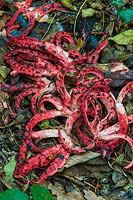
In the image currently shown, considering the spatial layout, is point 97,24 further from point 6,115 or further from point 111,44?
point 6,115

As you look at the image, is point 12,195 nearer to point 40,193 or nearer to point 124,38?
point 40,193

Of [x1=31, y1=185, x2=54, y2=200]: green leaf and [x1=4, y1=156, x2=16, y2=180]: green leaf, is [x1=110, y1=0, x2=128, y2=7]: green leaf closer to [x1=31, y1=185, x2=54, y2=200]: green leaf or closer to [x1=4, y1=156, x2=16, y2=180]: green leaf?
[x1=4, y1=156, x2=16, y2=180]: green leaf

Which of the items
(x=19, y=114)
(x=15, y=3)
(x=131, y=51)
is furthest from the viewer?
(x=15, y=3)

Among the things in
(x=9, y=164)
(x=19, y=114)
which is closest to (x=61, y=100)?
(x=19, y=114)

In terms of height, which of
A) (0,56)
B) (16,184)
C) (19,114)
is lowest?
(16,184)

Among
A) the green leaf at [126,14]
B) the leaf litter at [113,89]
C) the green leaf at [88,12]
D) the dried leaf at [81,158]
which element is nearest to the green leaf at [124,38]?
the leaf litter at [113,89]

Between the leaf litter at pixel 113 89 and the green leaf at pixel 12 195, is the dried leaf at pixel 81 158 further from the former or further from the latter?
the green leaf at pixel 12 195
